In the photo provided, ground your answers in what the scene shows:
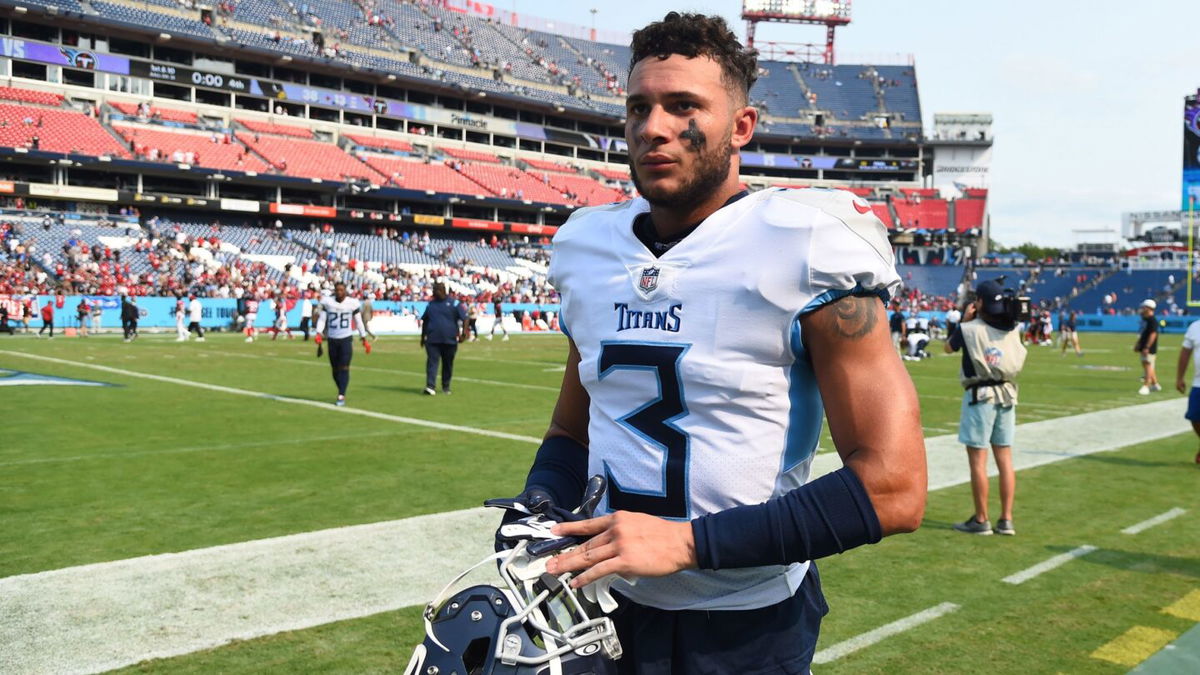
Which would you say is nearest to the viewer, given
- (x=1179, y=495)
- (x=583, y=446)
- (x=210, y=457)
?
(x=583, y=446)

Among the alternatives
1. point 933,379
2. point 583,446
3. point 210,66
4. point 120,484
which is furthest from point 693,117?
point 210,66

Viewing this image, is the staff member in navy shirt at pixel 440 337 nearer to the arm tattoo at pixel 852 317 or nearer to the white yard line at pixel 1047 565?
the white yard line at pixel 1047 565

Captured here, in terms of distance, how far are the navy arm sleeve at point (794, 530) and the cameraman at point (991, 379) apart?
5732mm

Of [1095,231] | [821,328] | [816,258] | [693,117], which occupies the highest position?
[1095,231]

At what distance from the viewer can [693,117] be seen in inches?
73.2

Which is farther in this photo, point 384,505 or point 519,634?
point 384,505

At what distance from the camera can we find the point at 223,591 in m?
5.00

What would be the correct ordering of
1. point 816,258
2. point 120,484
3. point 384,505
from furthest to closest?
point 120,484, point 384,505, point 816,258

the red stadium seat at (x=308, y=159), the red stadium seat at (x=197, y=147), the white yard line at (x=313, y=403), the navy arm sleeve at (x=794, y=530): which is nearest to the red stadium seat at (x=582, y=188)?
the red stadium seat at (x=308, y=159)

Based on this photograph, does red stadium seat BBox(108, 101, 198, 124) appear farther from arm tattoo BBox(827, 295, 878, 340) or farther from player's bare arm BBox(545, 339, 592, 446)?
arm tattoo BBox(827, 295, 878, 340)

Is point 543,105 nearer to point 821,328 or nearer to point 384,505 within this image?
point 384,505

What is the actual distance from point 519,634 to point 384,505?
19.2ft

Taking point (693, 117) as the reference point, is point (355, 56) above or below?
above

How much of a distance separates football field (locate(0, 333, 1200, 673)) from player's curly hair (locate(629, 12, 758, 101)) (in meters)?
3.10
